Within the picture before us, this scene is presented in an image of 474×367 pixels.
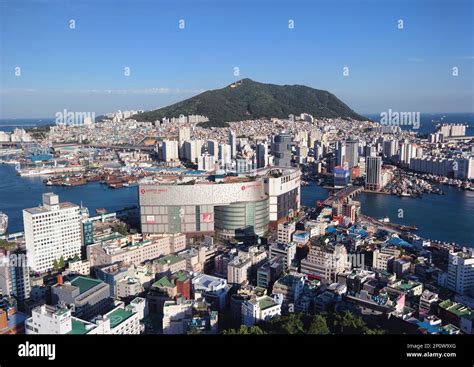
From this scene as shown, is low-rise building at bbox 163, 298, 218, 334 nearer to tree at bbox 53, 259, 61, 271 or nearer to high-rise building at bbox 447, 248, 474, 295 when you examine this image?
tree at bbox 53, 259, 61, 271

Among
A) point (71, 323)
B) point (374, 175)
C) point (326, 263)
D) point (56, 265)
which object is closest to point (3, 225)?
point (56, 265)

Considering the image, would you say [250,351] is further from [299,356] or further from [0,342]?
[0,342]

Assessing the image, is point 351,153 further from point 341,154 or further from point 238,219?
point 238,219

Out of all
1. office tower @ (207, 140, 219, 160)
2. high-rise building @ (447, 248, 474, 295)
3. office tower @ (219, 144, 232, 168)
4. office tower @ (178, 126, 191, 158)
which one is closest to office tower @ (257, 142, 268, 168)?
office tower @ (219, 144, 232, 168)

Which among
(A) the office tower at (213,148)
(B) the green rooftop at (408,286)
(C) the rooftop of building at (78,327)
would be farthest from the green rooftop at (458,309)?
(A) the office tower at (213,148)

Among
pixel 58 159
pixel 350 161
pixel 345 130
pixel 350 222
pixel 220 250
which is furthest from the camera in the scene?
pixel 345 130

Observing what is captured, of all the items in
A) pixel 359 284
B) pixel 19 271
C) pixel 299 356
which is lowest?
pixel 359 284

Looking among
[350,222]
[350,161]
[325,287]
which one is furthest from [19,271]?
[350,161]
